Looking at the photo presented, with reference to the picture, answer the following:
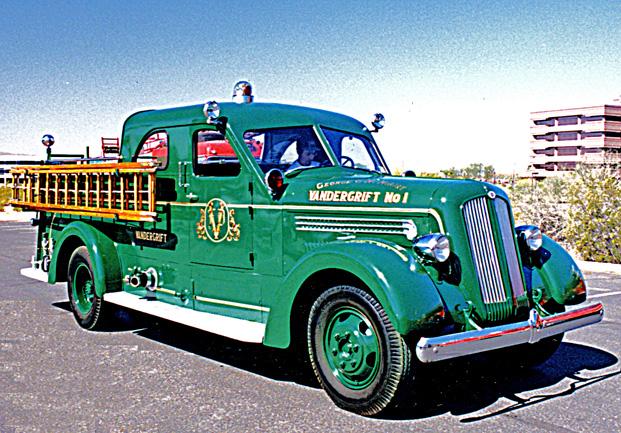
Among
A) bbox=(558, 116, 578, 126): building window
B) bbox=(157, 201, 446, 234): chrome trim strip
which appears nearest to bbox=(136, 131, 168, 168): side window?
bbox=(157, 201, 446, 234): chrome trim strip

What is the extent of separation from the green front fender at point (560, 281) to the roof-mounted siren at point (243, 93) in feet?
9.22

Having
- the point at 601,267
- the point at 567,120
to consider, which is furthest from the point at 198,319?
the point at 567,120

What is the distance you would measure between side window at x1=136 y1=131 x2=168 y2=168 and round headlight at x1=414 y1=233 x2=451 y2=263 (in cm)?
283

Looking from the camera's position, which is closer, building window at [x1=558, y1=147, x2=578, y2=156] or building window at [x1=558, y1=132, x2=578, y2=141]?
building window at [x1=558, y1=132, x2=578, y2=141]

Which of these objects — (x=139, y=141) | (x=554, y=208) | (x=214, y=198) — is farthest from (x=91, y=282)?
(x=554, y=208)

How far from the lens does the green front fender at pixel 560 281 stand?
5.11m

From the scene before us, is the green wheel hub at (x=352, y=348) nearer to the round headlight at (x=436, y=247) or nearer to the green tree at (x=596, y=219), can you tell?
the round headlight at (x=436, y=247)

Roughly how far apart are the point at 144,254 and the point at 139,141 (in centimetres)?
112

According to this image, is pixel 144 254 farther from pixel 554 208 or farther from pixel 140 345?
pixel 554 208

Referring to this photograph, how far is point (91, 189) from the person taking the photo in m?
6.97

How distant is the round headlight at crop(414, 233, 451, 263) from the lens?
4.37 metres

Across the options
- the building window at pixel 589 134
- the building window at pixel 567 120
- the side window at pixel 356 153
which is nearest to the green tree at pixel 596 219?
the side window at pixel 356 153

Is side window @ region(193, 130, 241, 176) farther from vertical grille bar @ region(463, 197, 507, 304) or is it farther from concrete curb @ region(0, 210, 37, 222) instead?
concrete curb @ region(0, 210, 37, 222)

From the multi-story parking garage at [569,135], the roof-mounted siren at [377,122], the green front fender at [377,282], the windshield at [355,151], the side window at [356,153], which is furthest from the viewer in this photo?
the multi-story parking garage at [569,135]
